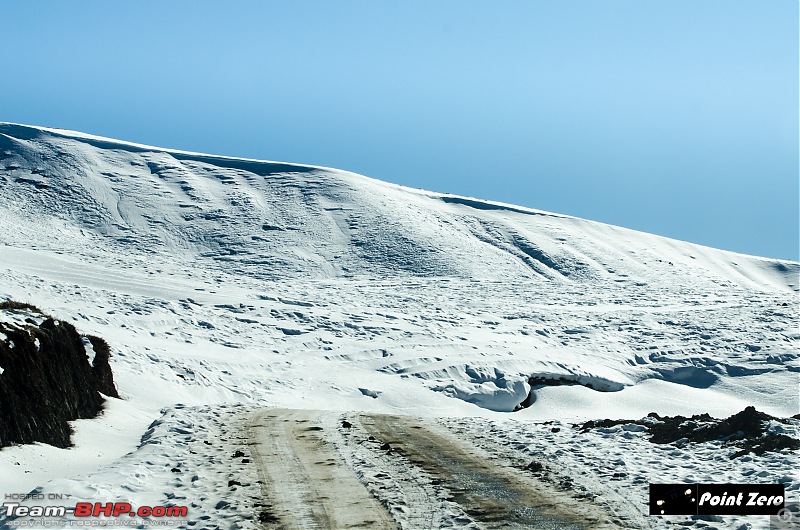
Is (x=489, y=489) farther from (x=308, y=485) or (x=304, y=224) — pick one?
(x=304, y=224)

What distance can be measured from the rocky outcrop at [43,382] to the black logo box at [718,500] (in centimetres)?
980

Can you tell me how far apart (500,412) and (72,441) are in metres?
19.0

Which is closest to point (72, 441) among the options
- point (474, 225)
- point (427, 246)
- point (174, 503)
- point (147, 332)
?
point (174, 503)

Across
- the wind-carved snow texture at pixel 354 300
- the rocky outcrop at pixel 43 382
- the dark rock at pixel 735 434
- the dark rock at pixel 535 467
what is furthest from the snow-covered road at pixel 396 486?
the dark rock at pixel 735 434

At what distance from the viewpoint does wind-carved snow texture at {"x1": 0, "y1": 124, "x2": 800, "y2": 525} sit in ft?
95.7

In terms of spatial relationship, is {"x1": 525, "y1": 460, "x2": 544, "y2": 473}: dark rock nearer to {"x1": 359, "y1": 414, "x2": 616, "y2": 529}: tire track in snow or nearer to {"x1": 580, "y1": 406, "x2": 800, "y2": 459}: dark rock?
{"x1": 359, "y1": 414, "x2": 616, "y2": 529}: tire track in snow

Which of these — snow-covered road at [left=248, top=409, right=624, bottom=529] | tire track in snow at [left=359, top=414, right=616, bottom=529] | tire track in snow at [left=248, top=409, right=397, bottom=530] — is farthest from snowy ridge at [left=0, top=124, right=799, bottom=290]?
tire track in snow at [left=359, top=414, right=616, bottom=529]

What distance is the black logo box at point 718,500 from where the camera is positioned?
30.8 ft

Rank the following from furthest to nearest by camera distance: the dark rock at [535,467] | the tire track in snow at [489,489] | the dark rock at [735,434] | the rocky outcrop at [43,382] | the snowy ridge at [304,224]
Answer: the snowy ridge at [304,224], the dark rock at [735,434], the rocky outcrop at [43,382], the dark rock at [535,467], the tire track in snow at [489,489]

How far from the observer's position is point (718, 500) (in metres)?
9.59

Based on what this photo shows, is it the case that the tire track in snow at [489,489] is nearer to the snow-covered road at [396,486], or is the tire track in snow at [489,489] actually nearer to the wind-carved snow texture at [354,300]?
the snow-covered road at [396,486]

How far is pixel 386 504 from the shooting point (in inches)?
400

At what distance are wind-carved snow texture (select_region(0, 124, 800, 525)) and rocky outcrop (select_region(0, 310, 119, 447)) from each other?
51 cm

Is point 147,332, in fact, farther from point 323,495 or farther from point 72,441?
point 323,495
